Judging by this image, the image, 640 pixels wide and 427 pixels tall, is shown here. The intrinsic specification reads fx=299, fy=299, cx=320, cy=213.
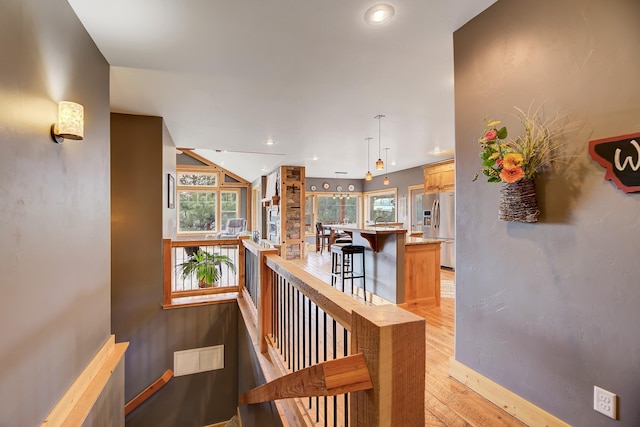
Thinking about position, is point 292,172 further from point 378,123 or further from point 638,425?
point 638,425

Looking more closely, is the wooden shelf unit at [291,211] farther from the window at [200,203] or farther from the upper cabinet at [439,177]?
the window at [200,203]

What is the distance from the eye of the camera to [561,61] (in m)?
1.51

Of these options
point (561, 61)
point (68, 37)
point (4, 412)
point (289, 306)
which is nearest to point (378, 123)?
point (561, 61)

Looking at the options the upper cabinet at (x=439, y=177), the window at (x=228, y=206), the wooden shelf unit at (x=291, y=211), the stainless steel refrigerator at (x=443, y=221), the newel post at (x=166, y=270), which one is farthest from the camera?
the window at (x=228, y=206)

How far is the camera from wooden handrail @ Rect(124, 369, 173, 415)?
3.58 m

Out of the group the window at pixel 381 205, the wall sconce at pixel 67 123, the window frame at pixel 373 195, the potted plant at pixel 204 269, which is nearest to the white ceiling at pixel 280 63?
the wall sconce at pixel 67 123

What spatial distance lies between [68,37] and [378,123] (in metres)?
3.25

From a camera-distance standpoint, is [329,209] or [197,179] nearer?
[329,209]

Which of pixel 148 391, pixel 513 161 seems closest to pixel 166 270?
pixel 148 391

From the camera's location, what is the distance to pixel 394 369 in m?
0.77

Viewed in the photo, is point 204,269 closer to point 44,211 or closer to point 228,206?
point 44,211

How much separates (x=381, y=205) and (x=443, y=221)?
352 centimetres

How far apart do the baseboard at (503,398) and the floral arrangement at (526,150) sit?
1.25 m

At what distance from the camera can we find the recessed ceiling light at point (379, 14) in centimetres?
181
